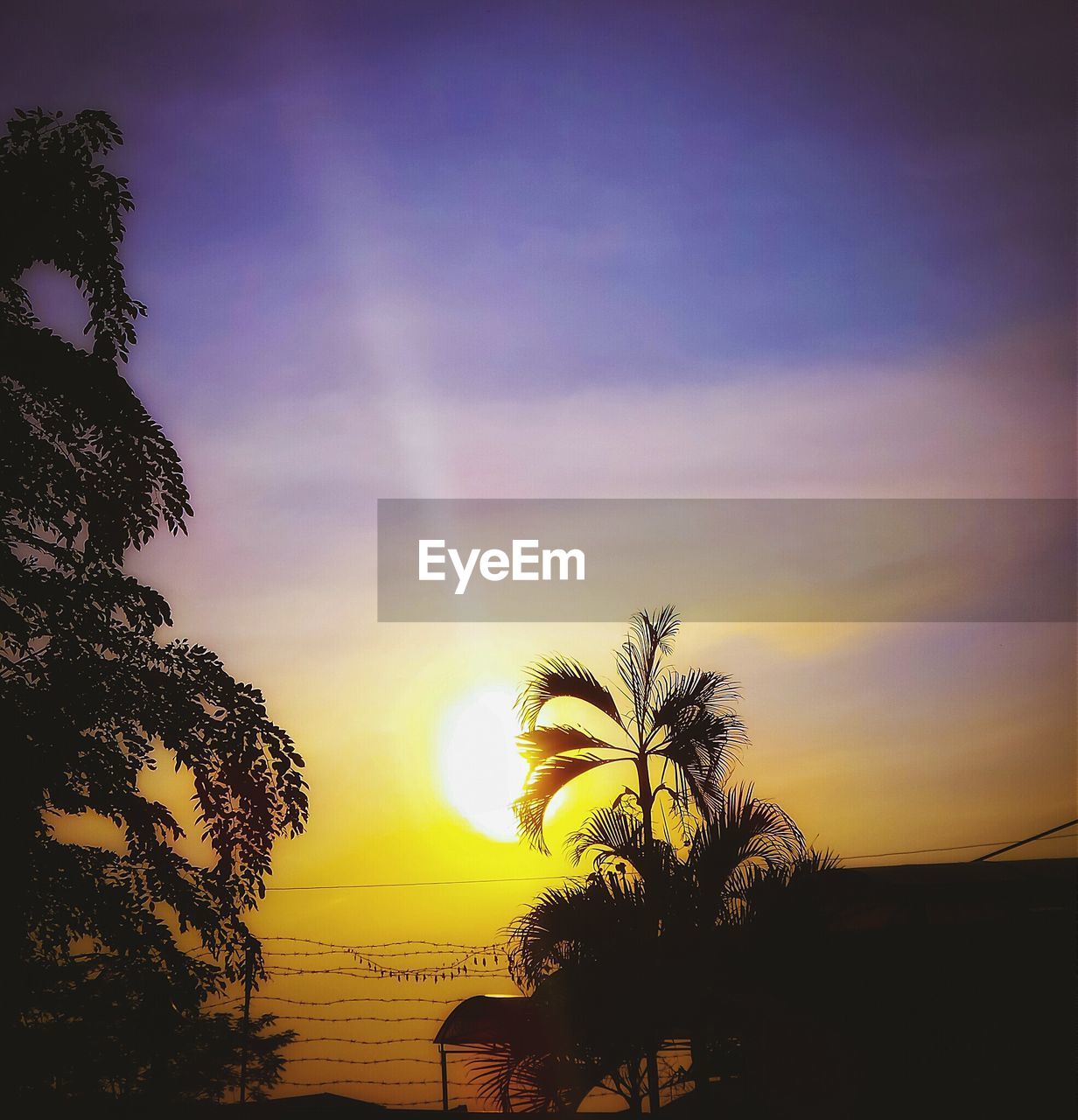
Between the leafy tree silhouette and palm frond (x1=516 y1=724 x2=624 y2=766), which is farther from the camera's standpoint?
palm frond (x1=516 y1=724 x2=624 y2=766)

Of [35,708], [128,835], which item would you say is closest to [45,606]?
[35,708]

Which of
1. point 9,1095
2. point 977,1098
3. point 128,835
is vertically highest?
point 128,835

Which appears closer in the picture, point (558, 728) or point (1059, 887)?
point (1059, 887)

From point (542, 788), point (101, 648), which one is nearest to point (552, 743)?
point (542, 788)

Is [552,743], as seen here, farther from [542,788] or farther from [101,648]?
[101,648]

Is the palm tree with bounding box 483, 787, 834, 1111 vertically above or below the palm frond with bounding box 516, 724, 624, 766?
below

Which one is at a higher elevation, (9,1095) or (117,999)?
(117,999)

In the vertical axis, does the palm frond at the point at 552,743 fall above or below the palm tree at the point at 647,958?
above

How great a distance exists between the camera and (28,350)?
8.74m

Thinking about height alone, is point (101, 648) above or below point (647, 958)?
above

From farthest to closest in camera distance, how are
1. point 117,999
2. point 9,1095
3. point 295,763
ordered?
point 295,763, point 117,999, point 9,1095

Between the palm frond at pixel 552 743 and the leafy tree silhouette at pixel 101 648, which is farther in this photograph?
the palm frond at pixel 552 743

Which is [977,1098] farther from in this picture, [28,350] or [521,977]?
[28,350]

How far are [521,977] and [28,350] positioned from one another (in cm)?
742
